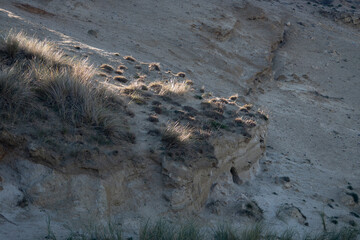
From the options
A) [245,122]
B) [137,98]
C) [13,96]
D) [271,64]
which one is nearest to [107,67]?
[137,98]

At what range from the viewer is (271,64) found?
893 inches

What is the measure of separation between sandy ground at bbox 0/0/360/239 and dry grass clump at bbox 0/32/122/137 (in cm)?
214

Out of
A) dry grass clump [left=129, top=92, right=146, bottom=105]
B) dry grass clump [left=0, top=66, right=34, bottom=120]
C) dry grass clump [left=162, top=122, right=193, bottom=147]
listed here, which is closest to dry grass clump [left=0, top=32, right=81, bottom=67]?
dry grass clump [left=0, top=66, right=34, bottom=120]

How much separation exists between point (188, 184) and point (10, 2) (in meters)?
14.2

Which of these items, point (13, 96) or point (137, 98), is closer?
point (13, 96)

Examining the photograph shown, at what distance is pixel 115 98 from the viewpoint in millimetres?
8367

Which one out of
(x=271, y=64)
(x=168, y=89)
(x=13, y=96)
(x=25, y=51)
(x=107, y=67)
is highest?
(x=25, y=51)

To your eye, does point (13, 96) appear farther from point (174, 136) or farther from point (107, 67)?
point (107, 67)

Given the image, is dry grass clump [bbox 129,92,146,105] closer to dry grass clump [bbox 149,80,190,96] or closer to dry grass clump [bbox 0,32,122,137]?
dry grass clump [bbox 0,32,122,137]

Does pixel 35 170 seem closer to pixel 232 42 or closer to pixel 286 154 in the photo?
pixel 286 154

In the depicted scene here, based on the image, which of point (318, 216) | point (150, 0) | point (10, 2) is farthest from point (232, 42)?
point (318, 216)

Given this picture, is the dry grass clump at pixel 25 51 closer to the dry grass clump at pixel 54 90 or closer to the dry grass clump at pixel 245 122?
the dry grass clump at pixel 54 90

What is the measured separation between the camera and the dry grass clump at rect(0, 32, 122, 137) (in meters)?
6.55

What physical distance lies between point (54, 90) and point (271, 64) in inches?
712
